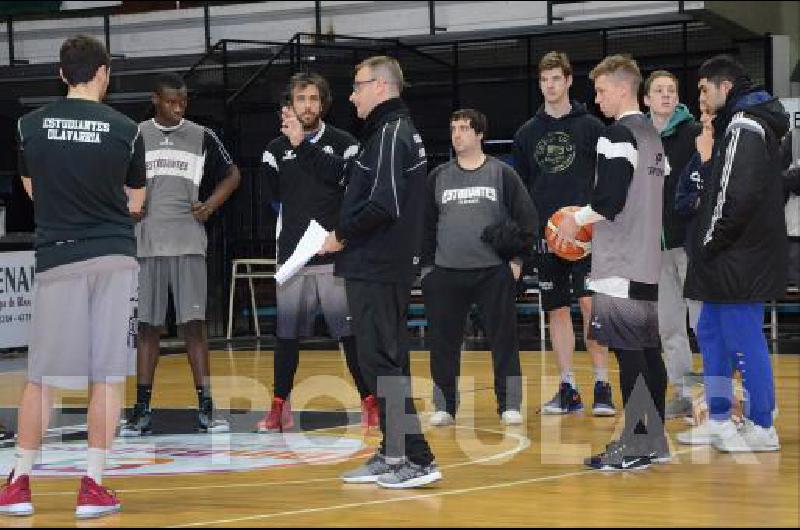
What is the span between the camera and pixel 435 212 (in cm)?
889

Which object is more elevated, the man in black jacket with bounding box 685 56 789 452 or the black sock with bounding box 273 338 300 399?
the man in black jacket with bounding box 685 56 789 452

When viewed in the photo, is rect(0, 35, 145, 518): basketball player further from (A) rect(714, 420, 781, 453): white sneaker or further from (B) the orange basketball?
(A) rect(714, 420, 781, 453): white sneaker

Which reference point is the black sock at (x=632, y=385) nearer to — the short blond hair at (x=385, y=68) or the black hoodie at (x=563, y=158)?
the short blond hair at (x=385, y=68)

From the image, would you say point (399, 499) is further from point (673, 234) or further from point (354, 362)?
point (673, 234)

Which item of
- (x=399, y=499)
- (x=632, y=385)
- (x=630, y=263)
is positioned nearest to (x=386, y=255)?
(x=399, y=499)

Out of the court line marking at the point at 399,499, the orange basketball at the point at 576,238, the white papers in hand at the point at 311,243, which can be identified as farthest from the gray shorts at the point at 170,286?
the court line marking at the point at 399,499

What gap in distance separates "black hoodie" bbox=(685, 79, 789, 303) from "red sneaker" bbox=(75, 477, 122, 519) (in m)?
3.01

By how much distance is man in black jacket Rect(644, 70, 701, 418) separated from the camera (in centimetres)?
841

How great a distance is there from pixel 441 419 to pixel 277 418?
0.97 metres

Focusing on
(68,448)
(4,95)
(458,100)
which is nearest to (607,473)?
(68,448)

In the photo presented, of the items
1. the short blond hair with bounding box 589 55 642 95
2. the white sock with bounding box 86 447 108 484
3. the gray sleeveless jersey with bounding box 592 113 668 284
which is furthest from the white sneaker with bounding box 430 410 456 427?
the white sock with bounding box 86 447 108 484

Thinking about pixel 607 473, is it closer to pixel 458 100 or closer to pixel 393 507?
pixel 393 507

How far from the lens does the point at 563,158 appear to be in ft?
29.5

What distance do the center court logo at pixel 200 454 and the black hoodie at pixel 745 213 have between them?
6.31 feet
